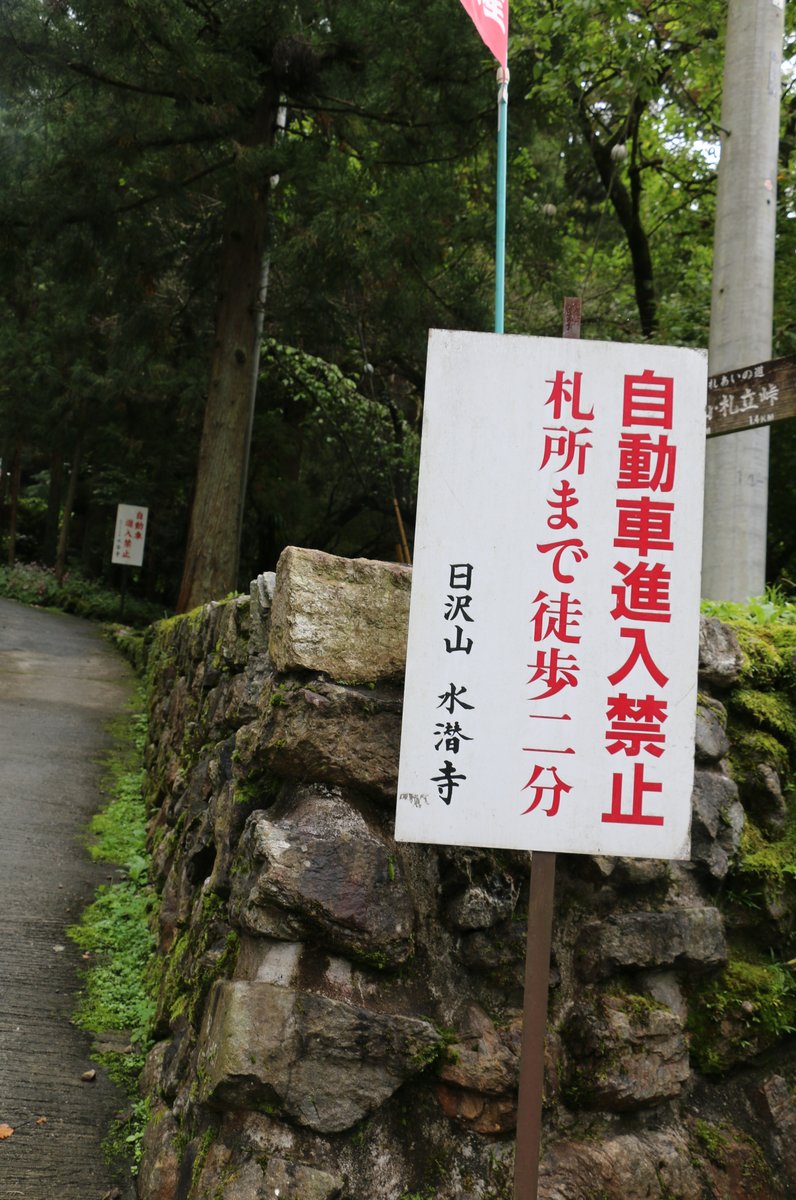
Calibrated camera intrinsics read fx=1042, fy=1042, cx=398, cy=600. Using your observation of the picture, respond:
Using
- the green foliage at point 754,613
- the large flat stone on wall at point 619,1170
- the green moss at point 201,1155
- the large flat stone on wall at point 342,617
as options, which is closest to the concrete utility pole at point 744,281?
the green foliage at point 754,613

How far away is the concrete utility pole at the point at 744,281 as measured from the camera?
217 inches

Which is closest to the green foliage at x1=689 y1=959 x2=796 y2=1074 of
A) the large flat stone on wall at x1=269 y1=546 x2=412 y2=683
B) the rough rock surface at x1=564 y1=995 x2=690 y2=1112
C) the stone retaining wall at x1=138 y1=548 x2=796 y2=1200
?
the stone retaining wall at x1=138 y1=548 x2=796 y2=1200

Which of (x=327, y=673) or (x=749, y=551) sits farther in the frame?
(x=749, y=551)

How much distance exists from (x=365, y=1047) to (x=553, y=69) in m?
9.23

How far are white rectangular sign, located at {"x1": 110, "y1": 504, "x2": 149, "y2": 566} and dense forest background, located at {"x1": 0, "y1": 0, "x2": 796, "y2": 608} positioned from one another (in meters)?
2.90

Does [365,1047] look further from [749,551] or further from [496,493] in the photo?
[749,551]

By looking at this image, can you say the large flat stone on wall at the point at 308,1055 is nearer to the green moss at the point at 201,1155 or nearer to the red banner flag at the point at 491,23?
the green moss at the point at 201,1155

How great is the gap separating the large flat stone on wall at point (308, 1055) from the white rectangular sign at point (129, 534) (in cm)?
1511

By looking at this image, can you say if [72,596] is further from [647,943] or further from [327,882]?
[647,943]

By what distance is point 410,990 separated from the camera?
2914mm

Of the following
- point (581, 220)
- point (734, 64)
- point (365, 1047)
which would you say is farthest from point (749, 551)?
point (581, 220)

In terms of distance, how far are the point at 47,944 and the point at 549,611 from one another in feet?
10.4

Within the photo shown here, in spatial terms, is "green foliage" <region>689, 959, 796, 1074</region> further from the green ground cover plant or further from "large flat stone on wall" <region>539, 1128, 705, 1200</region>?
the green ground cover plant

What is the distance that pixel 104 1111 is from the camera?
350 cm
